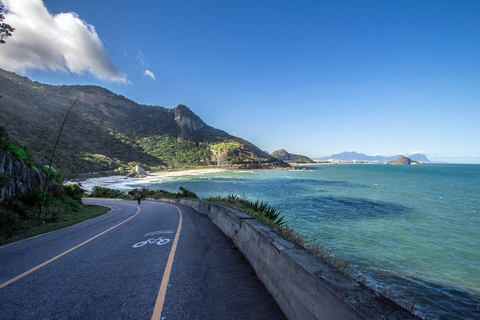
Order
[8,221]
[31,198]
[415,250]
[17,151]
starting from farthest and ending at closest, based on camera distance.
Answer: [415,250] < [17,151] < [31,198] < [8,221]

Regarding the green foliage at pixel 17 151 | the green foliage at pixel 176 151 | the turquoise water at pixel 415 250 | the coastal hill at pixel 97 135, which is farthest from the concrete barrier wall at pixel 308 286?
the green foliage at pixel 176 151

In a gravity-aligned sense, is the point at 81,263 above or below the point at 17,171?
below

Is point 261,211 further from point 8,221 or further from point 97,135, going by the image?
point 97,135

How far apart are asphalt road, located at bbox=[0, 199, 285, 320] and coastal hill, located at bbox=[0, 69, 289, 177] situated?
60831 millimetres

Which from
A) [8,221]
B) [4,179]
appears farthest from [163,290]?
[4,179]

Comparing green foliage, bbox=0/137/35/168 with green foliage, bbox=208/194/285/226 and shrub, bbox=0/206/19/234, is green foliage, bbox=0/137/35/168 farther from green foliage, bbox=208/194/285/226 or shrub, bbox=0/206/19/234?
green foliage, bbox=208/194/285/226

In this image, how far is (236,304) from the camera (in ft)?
11.1

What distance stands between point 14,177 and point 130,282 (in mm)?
11850

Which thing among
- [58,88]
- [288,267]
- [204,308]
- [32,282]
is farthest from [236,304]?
[58,88]

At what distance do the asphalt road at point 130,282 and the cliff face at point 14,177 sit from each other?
514 cm

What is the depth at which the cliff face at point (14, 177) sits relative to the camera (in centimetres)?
978

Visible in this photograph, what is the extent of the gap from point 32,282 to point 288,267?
478cm

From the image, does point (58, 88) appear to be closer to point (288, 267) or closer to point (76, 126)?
point (76, 126)

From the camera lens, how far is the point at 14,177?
35.2 ft
